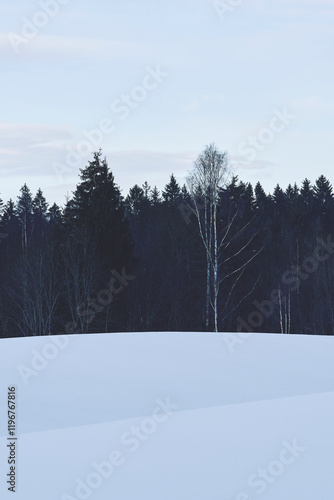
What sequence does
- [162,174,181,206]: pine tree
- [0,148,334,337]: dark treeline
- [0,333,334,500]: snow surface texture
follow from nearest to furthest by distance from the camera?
[0,333,334,500]: snow surface texture
[0,148,334,337]: dark treeline
[162,174,181,206]: pine tree

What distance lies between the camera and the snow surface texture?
3557mm

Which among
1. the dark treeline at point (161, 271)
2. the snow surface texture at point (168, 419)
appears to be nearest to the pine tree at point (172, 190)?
the dark treeline at point (161, 271)

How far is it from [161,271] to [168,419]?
2314 cm

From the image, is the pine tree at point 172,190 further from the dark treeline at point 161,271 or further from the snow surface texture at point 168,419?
the snow surface texture at point 168,419

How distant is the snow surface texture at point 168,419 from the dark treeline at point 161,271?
34.4 feet

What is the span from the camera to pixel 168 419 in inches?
189

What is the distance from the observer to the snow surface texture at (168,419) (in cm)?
356

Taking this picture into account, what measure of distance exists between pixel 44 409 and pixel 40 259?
1745cm

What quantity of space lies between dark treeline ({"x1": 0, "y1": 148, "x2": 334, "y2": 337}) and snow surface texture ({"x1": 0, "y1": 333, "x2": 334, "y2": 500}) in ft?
34.4

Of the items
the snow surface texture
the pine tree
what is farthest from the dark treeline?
the snow surface texture

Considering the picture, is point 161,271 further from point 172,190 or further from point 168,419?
point 168,419

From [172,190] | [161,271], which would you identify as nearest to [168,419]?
[161,271]

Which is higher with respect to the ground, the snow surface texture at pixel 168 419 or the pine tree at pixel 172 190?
the pine tree at pixel 172 190

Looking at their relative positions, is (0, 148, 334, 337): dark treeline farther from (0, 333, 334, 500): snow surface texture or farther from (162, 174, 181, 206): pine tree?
(0, 333, 334, 500): snow surface texture
